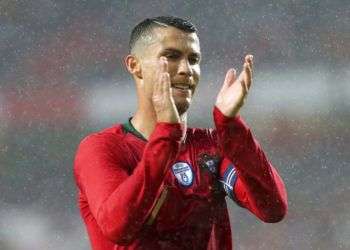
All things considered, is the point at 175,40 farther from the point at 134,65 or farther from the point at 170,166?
the point at 170,166

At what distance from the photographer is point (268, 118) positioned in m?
5.66

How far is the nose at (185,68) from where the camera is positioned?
225 centimetres

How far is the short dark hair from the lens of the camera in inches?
92.0

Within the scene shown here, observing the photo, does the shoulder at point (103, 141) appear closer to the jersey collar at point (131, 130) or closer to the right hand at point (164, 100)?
the jersey collar at point (131, 130)

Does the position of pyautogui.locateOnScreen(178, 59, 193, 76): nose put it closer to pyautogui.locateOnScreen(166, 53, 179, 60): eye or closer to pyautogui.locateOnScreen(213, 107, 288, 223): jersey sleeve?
pyautogui.locateOnScreen(166, 53, 179, 60): eye

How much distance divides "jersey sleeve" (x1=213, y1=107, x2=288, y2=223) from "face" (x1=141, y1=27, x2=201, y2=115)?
0.46 ft

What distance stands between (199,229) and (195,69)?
17.3 inches

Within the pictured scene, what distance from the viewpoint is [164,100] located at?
2055 mm

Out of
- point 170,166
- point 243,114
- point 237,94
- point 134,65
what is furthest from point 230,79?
point 243,114

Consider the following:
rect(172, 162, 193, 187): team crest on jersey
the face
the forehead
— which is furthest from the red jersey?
the forehead

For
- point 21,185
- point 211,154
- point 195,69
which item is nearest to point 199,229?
point 211,154

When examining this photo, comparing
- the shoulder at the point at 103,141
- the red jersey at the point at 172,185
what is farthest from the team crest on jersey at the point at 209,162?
the shoulder at the point at 103,141

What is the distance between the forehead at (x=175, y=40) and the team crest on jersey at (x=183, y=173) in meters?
0.33

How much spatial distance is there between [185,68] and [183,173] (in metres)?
0.30
